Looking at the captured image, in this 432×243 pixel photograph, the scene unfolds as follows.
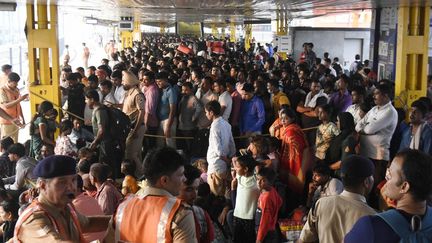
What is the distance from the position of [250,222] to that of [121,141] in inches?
102

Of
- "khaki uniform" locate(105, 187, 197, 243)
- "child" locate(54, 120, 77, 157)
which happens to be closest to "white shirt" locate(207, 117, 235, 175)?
"child" locate(54, 120, 77, 157)

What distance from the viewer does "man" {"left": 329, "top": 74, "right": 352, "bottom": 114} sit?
8461 mm

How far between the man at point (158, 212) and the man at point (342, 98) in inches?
230

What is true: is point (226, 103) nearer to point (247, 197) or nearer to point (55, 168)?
point (247, 197)

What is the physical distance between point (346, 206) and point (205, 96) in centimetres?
559

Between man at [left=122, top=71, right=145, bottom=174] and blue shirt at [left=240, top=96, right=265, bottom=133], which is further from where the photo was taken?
blue shirt at [left=240, top=96, right=265, bottom=133]

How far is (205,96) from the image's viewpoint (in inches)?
341

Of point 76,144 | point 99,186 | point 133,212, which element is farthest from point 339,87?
point 133,212

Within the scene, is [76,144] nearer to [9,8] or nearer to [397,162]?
[9,8]

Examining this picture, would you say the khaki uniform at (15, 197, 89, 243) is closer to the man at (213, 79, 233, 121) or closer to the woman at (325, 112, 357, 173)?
the woman at (325, 112, 357, 173)

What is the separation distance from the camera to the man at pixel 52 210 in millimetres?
2764

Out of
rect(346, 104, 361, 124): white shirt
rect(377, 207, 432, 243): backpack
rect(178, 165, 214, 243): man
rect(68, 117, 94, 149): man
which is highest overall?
rect(377, 207, 432, 243): backpack

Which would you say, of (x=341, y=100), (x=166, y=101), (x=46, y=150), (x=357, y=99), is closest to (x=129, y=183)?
(x=46, y=150)

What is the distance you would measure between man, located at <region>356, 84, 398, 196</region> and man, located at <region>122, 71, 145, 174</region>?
3072 mm
